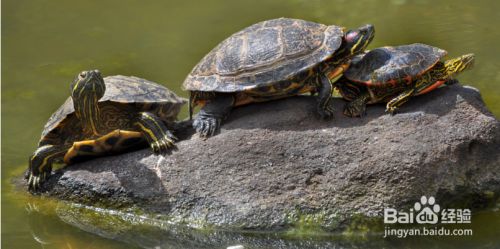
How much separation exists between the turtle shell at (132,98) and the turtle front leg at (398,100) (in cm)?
232

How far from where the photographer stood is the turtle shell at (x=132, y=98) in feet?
22.1

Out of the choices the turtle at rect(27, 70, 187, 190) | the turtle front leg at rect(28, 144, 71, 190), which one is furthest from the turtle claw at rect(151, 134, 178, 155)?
the turtle front leg at rect(28, 144, 71, 190)

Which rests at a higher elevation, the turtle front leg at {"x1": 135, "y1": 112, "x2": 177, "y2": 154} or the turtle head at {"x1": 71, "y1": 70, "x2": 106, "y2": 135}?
the turtle head at {"x1": 71, "y1": 70, "x2": 106, "y2": 135}

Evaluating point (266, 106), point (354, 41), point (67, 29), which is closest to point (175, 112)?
point (266, 106)

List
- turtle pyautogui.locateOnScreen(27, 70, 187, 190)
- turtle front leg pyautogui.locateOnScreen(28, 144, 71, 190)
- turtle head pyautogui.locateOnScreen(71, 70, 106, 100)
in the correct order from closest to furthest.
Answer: turtle head pyautogui.locateOnScreen(71, 70, 106, 100)
turtle pyautogui.locateOnScreen(27, 70, 187, 190)
turtle front leg pyautogui.locateOnScreen(28, 144, 71, 190)

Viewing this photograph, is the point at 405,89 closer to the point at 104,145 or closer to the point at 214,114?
the point at 214,114

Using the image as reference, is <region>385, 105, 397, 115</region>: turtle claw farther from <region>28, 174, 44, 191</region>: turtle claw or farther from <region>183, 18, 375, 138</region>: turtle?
<region>28, 174, 44, 191</region>: turtle claw

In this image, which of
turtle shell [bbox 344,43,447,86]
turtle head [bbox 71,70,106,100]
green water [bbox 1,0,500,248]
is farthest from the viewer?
green water [bbox 1,0,500,248]

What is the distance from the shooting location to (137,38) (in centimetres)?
1230

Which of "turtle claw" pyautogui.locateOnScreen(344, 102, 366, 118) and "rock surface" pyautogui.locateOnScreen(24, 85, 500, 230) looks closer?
"rock surface" pyautogui.locateOnScreen(24, 85, 500, 230)

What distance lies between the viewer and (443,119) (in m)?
5.95

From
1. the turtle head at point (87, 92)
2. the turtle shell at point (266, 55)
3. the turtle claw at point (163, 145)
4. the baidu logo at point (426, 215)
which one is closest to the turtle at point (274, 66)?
the turtle shell at point (266, 55)

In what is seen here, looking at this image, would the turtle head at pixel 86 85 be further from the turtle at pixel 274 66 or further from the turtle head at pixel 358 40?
the turtle head at pixel 358 40

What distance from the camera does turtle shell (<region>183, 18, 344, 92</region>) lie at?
6.21 metres
